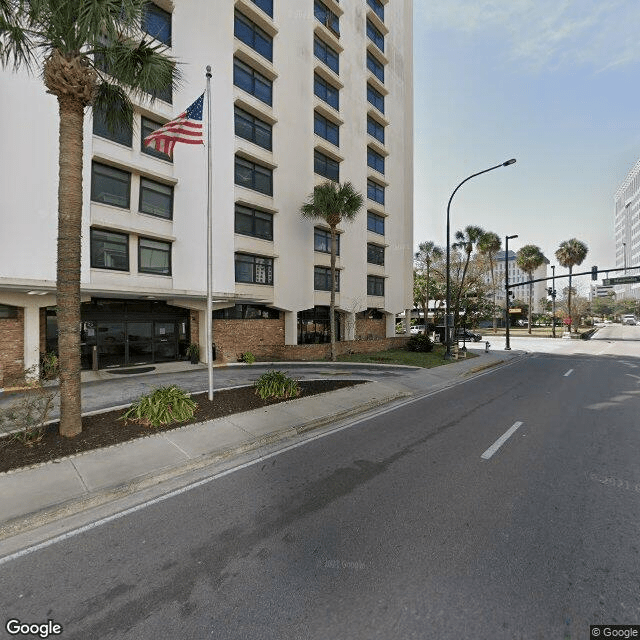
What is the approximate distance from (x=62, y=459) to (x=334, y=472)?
4.66 metres

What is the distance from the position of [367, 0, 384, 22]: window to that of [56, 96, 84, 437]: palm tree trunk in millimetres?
33163

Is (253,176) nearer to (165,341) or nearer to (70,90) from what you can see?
(165,341)

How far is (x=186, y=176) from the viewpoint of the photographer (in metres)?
16.8

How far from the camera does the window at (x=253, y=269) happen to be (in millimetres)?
19656

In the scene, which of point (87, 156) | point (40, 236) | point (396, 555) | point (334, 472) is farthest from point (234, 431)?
point (87, 156)

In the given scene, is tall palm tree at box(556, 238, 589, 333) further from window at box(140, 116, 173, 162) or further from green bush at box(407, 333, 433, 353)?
window at box(140, 116, 173, 162)

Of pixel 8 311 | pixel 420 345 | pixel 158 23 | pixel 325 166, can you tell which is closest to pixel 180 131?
pixel 8 311

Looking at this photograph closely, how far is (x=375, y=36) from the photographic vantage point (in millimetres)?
29719

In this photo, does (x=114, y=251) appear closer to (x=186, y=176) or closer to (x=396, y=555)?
(x=186, y=176)

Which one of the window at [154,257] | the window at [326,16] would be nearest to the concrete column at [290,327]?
the window at [154,257]

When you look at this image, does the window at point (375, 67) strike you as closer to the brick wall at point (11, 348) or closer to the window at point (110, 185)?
the window at point (110, 185)

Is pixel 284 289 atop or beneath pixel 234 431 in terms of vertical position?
atop

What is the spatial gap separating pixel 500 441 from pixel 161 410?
748 cm

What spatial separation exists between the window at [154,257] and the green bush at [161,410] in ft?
30.8
